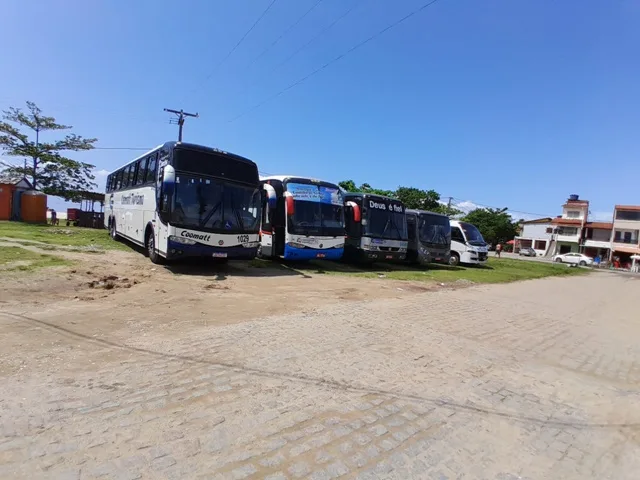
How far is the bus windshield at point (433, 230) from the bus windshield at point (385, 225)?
236 cm

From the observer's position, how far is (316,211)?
46.7 ft

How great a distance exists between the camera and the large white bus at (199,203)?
34.3ft

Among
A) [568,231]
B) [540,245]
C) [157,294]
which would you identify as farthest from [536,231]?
[157,294]

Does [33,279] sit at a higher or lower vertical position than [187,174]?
lower

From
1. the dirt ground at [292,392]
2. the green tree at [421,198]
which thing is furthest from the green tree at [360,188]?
the dirt ground at [292,392]

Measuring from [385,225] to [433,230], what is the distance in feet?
13.3

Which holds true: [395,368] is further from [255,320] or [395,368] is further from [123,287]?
[123,287]

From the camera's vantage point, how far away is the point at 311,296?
29.5ft

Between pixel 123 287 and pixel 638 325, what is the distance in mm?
12262

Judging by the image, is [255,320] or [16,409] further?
[255,320]

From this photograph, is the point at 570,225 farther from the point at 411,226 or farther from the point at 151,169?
the point at 151,169

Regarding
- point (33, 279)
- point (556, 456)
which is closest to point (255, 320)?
point (556, 456)

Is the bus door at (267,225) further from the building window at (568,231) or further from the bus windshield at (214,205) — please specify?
the building window at (568,231)

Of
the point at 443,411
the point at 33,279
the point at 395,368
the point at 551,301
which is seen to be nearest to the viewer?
the point at 443,411
